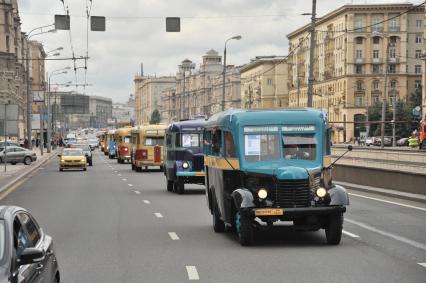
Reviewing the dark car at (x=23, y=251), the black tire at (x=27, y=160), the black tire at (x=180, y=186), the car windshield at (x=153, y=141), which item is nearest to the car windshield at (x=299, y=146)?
the dark car at (x=23, y=251)

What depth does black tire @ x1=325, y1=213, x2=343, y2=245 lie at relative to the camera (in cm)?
1465

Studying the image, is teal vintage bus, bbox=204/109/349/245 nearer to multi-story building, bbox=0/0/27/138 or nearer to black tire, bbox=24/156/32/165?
black tire, bbox=24/156/32/165

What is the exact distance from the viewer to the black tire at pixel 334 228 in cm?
1465

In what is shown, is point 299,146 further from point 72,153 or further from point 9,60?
point 9,60

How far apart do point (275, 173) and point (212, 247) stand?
1.62 metres

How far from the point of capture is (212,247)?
1488 cm

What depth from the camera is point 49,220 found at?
67.5 ft

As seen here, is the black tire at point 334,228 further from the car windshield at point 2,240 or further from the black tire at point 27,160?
the black tire at point 27,160

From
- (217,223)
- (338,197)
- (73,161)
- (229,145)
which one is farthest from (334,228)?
(73,161)

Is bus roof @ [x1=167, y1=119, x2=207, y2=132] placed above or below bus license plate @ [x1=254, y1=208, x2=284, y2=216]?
above

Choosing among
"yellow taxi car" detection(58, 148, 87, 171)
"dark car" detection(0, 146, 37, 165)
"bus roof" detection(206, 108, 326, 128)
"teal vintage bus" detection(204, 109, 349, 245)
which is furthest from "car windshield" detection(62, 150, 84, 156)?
"bus roof" detection(206, 108, 326, 128)

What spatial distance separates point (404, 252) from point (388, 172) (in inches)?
591

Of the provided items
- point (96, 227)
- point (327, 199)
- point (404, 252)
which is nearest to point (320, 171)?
point (327, 199)

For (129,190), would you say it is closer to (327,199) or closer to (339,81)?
(327,199)
